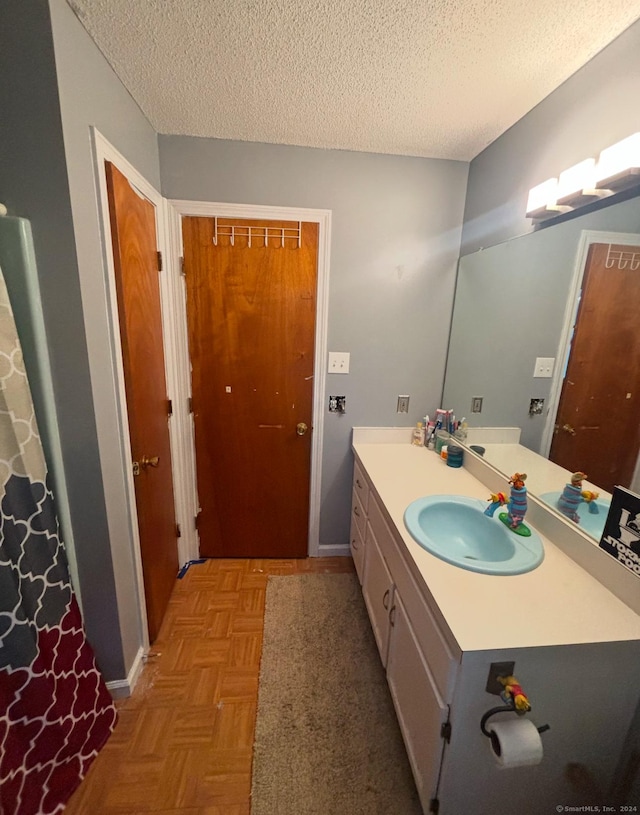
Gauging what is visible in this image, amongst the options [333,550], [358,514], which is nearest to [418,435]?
[358,514]

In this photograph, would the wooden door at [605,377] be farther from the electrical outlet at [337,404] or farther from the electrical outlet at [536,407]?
the electrical outlet at [337,404]

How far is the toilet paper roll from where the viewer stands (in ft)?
2.53

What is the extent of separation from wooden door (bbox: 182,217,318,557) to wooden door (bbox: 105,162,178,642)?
0.24 metres

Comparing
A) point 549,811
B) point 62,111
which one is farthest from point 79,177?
point 549,811

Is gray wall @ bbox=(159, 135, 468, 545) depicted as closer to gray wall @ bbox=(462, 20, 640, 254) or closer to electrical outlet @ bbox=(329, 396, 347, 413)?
electrical outlet @ bbox=(329, 396, 347, 413)

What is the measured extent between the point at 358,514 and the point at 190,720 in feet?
3.74

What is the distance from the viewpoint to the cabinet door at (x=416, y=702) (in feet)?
3.03

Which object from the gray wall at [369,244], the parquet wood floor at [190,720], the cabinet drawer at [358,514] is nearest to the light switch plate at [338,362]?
the gray wall at [369,244]

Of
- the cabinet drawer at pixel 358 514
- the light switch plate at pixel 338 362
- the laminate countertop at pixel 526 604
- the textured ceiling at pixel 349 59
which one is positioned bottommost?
the cabinet drawer at pixel 358 514

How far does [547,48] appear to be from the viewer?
1.10 meters

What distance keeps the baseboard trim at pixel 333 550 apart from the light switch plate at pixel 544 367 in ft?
5.21

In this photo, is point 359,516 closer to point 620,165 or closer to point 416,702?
point 416,702

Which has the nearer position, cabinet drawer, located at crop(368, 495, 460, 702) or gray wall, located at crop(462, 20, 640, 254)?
cabinet drawer, located at crop(368, 495, 460, 702)

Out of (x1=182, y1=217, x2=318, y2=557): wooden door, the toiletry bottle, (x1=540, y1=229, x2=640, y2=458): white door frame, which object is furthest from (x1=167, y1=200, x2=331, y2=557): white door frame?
(x1=540, y1=229, x2=640, y2=458): white door frame
